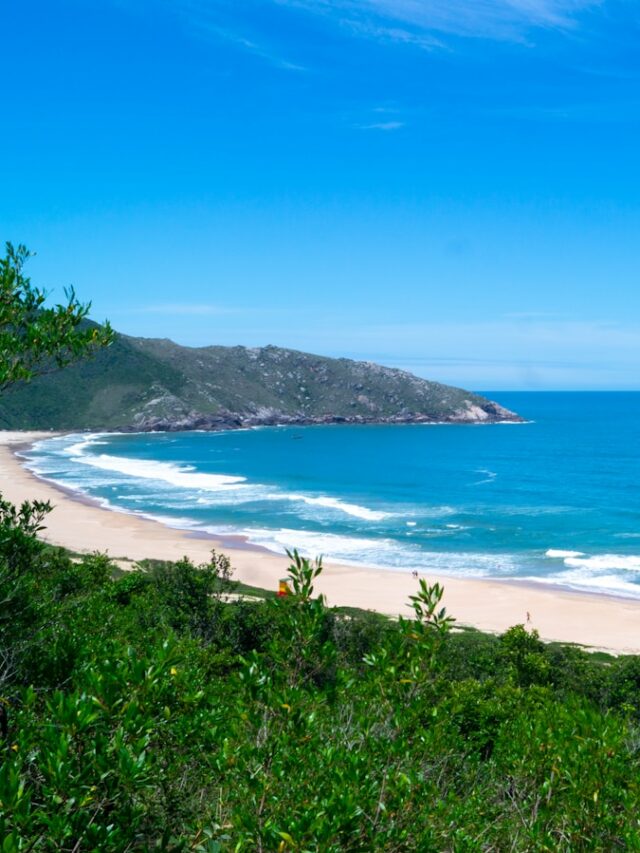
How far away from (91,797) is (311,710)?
2.81 metres

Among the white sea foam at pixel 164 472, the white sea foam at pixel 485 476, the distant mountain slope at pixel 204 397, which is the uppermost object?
the distant mountain slope at pixel 204 397

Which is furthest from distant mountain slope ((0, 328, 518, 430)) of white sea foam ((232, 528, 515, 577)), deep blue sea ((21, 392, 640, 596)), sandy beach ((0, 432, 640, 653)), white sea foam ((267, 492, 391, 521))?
white sea foam ((232, 528, 515, 577))

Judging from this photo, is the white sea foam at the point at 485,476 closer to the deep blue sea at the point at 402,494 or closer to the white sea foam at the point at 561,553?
the deep blue sea at the point at 402,494

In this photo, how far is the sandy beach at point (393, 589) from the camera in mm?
35219

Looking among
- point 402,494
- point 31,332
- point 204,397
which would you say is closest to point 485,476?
point 402,494

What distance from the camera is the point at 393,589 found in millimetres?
41062

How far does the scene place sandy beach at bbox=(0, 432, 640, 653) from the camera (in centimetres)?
3522

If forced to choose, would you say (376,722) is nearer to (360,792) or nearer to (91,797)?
(360,792)

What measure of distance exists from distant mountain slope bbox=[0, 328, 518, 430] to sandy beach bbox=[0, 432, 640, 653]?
9323 cm

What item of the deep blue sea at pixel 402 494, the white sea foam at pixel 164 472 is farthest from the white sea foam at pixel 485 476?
the white sea foam at pixel 164 472

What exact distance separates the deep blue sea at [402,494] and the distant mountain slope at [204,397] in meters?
18.7

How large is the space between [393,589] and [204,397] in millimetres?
134705

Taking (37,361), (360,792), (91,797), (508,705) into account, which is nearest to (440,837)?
(360,792)

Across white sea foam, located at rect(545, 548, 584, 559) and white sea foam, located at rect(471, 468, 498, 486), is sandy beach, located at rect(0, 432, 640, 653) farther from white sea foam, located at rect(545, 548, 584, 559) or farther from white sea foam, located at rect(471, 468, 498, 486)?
white sea foam, located at rect(471, 468, 498, 486)
